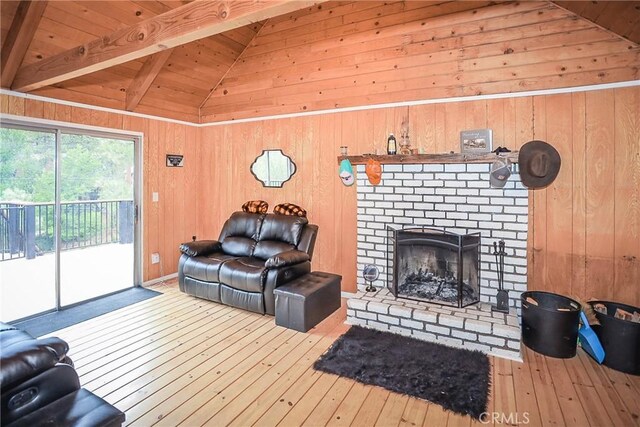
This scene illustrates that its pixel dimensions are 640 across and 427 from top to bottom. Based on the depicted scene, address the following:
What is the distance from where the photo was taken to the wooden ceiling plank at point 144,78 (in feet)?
13.2

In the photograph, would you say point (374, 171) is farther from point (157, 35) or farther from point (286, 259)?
point (157, 35)

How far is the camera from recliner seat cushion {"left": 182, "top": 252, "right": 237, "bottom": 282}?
12.7ft

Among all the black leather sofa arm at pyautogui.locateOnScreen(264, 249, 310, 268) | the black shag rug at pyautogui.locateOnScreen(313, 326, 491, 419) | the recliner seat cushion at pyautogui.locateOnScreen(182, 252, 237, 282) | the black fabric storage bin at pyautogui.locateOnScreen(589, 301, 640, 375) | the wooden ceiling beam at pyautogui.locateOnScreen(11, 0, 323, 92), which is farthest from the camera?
the recliner seat cushion at pyautogui.locateOnScreen(182, 252, 237, 282)

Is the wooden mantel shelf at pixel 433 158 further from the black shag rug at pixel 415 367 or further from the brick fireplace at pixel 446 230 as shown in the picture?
the black shag rug at pixel 415 367

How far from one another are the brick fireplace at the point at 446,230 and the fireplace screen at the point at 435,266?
0.09 m

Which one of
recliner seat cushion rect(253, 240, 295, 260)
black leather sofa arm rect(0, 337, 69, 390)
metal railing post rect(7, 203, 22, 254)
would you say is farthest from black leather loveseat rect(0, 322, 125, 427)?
metal railing post rect(7, 203, 22, 254)

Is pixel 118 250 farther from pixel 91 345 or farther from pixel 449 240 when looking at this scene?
pixel 449 240

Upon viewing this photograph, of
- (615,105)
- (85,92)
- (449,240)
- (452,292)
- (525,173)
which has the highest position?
(85,92)

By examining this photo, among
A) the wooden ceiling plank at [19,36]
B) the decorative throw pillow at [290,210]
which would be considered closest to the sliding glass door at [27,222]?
the wooden ceiling plank at [19,36]

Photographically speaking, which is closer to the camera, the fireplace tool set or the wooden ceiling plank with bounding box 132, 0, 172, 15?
the fireplace tool set

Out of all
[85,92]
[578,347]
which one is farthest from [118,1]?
[578,347]

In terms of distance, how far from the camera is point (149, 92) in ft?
14.8

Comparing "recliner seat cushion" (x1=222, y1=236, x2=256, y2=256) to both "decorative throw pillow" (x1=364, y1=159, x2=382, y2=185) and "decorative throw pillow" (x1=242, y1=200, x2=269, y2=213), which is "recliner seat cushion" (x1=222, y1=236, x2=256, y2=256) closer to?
"decorative throw pillow" (x1=242, y1=200, x2=269, y2=213)

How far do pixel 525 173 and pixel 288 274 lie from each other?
8.27 feet
